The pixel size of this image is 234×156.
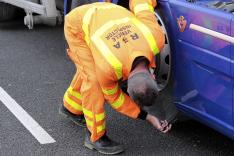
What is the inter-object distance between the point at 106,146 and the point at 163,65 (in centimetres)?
71

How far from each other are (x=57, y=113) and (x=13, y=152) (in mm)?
768

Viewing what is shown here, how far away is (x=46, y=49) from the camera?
20.4ft

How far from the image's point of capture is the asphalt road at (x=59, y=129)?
3660mm

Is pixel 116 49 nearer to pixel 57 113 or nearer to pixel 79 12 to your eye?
pixel 79 12

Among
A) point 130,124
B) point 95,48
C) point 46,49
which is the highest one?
point 95,48

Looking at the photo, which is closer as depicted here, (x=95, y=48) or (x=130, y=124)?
(x=95, y=48)

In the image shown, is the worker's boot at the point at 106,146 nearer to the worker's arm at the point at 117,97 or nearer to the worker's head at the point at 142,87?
the worker's arm at the point at 117,97

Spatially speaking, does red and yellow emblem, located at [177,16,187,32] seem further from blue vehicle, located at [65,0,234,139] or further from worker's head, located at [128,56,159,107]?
worker's head, located at [128,56,159,107]

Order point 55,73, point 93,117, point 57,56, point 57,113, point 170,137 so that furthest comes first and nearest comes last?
point 57,56 < point 55,73 < point 57,113 < point 170,137 < point 93,117

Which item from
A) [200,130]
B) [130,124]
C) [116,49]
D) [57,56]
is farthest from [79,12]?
[57,56]

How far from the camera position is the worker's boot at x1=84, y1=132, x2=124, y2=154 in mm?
3618

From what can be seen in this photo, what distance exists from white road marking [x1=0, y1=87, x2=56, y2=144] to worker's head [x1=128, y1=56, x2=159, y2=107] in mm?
990

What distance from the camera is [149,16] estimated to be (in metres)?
3.29

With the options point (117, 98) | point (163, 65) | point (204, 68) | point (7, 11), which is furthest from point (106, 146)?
point (7, 11)
